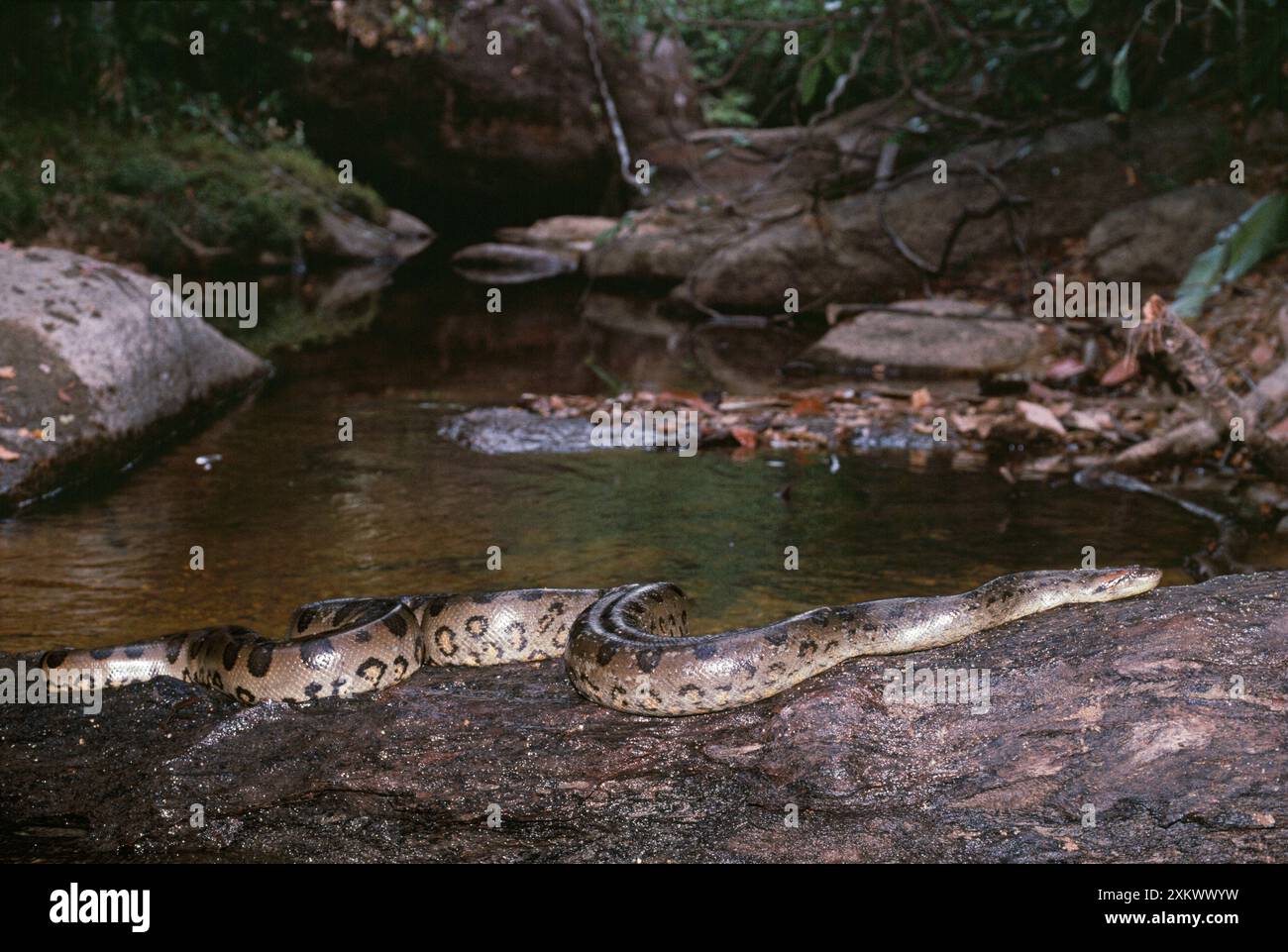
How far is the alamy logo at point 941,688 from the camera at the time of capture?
423 centimetres

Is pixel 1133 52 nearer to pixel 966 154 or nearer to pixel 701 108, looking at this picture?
pixel 966 154

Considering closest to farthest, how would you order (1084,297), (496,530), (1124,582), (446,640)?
1. (1124,582)
2. (446,640)
3. (496,530)
4. (1084,297)

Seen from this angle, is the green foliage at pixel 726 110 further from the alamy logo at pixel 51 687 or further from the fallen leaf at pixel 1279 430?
the alamy logo at pixel 51 687

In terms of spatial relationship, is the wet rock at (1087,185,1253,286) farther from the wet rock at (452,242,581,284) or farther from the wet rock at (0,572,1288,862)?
the wet rock at (452,242,581,284)

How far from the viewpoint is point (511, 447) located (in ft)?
32.6

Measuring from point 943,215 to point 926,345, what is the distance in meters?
4.19

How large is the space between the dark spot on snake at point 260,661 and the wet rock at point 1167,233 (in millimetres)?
12379

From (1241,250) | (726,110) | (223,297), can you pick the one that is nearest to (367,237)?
(223,297)

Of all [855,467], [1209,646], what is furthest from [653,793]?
[855,467]

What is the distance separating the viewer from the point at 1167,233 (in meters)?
14.6

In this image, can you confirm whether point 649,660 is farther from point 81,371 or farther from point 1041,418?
point 81,371

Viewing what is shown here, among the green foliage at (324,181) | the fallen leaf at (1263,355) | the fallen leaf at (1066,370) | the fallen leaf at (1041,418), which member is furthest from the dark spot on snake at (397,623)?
the green foliage at (324,181)

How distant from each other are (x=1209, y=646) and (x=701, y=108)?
24.2 meters

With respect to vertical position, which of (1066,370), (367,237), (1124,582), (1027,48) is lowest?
(1124,582)
